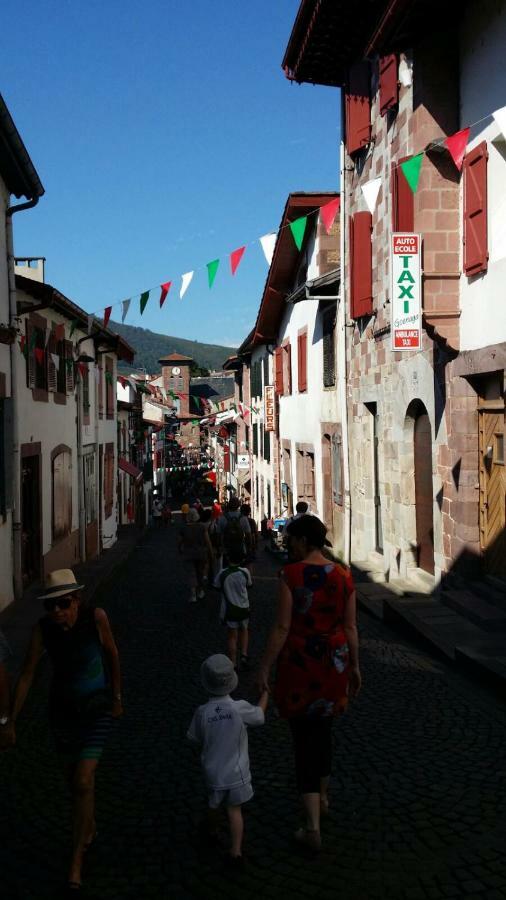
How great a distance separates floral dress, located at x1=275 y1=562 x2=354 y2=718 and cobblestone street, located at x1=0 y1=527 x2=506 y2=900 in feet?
2.35

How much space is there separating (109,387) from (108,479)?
282cm

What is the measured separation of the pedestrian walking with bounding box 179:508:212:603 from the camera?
41.2 feet

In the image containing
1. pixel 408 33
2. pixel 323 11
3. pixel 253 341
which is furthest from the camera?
pixel 253 341

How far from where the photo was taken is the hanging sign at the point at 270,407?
2594cm

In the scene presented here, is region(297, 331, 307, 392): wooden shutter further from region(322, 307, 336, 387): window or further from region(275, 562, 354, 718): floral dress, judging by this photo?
region(275, 562, 354, 718): floral dress

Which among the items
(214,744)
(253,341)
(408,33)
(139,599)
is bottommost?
(139,599)

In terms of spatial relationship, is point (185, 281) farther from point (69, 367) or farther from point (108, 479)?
point (108, 479)

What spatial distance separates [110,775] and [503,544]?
19.0 ft

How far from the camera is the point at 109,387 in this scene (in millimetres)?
26312

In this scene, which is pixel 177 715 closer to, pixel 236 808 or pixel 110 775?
pixel 110 775

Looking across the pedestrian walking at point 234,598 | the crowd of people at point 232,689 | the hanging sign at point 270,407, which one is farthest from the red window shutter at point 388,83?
the hanging sign at point 270,407

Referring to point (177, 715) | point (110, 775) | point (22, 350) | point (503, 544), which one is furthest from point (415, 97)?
point (110, 775)

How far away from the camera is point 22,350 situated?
13.7 metres

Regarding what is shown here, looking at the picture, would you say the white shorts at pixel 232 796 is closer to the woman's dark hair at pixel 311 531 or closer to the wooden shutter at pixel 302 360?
the woman's dark hair at pixel 311 531
